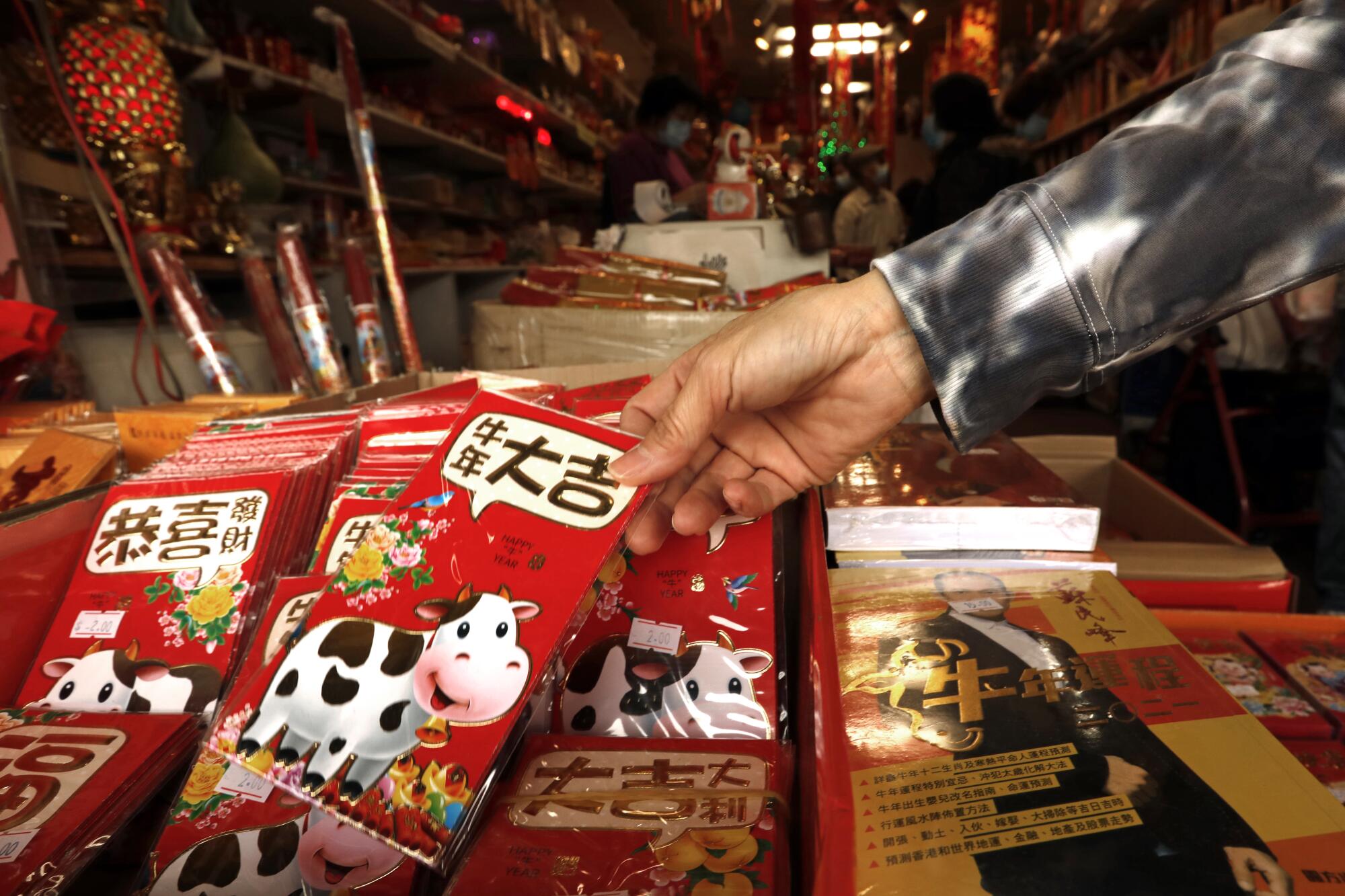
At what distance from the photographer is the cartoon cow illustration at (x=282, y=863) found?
0.49m

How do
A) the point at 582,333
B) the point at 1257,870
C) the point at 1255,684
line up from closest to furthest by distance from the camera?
the point at 1257,870 → the point at 1255,684 → the point at 582,333

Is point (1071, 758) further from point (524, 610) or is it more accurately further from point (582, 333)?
point (582, 333)

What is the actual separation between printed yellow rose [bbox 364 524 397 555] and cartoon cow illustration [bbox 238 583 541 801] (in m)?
0.06

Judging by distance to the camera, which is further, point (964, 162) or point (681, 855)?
point (964, 162)

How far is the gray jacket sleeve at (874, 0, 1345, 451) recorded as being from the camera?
1.89 ft

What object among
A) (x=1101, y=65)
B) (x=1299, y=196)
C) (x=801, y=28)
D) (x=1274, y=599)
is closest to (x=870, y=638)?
(x=1299, y=196)

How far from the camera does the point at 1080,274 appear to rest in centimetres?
60

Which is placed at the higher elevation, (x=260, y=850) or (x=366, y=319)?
(x=366, y=319)

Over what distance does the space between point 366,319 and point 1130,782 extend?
4.59 feet

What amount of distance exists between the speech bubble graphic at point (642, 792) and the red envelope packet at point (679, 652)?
42mm

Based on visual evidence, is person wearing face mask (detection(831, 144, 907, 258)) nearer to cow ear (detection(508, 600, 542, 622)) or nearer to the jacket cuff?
the jacket cuff

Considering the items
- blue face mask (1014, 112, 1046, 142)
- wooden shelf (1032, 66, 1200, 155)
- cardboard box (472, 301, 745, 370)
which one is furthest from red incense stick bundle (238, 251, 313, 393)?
blue face mask (1014, 112, 1046, 142)

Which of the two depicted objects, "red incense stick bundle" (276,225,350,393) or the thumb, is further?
"red incense stick bundle" (276,225,350,393)

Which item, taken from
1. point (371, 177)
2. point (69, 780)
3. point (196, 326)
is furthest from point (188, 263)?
point (69, 780)
